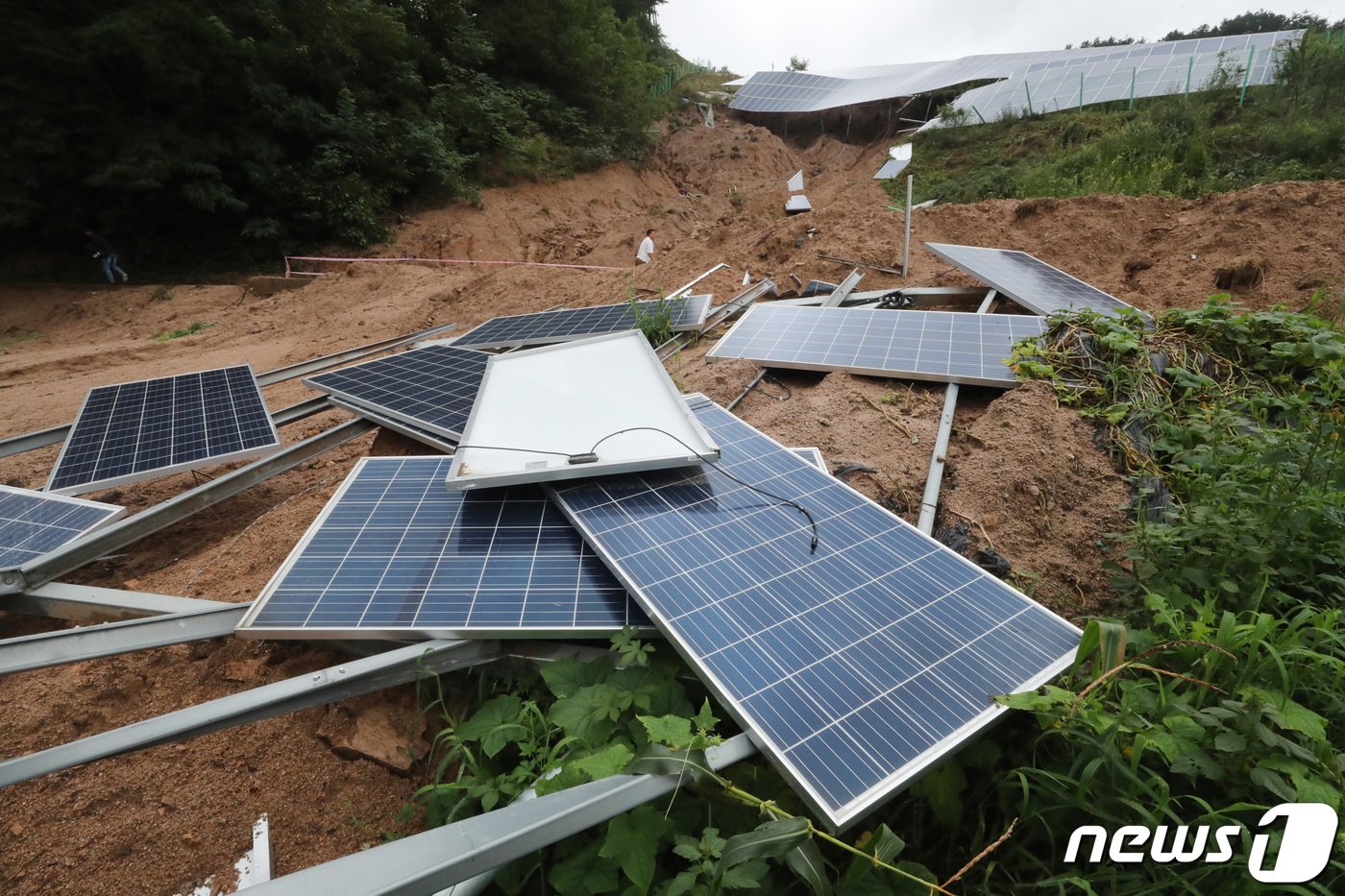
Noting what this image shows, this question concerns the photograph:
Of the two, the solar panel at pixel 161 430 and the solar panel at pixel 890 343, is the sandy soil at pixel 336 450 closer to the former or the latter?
the solar panel at pixel 890 343

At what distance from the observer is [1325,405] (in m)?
3.91

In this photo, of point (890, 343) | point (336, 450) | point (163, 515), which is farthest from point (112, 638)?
point (890, 343)

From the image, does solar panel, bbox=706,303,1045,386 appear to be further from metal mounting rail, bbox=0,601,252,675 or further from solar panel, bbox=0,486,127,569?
solar panel, bbox=0,486,127,569

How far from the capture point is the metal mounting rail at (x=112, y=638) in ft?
8.64

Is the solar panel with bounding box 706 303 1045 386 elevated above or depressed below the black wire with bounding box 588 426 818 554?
above

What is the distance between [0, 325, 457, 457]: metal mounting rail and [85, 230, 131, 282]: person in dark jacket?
11.7 meters

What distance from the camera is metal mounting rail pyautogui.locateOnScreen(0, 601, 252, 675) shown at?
2.63 metres

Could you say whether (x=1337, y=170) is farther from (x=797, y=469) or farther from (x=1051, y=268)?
(x=797, y=469)

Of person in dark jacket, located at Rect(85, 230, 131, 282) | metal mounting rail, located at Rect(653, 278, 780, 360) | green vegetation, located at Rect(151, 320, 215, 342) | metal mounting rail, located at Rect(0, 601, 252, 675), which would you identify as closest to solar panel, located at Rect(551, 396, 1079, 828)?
metal mounting rail, located at Rect(0, 601, 252, 675)

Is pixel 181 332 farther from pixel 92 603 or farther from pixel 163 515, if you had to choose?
pixel 92 603

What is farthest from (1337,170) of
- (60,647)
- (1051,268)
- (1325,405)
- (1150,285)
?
(60,647)

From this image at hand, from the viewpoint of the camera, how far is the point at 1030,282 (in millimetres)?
7488

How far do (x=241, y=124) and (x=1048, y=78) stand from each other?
90.6 feet

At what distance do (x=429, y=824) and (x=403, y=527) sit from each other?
1.62 metres
